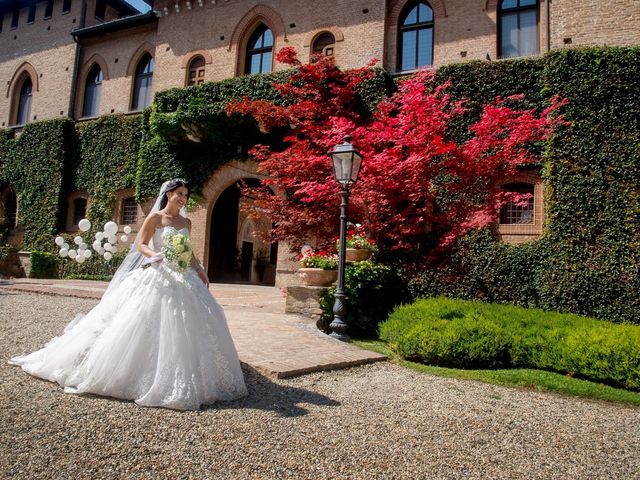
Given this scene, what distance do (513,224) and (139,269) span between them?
9866 mm

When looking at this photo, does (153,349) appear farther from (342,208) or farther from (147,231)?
(342,208)

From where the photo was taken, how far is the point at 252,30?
16219mm

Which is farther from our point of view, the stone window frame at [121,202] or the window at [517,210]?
the stone window frame at [121,202]

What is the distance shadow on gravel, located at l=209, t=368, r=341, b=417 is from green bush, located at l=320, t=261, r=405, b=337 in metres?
3.65

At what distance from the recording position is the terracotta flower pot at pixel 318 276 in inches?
331

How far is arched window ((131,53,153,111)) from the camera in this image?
60.2 ft

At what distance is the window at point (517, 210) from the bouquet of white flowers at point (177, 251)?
9.67m

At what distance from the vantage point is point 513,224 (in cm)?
1145

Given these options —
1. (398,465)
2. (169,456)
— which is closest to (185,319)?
(169,456)

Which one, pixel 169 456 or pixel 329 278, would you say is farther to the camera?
pixel 329 278

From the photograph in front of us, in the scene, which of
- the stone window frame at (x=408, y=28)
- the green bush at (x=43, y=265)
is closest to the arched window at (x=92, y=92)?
the green bush at (x=43, y=265)

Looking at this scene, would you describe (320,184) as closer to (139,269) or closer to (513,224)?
(513,224)

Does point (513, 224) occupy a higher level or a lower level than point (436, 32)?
lower

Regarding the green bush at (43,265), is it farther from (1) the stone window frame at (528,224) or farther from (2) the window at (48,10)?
(1) the stone window frame at (528,224)
